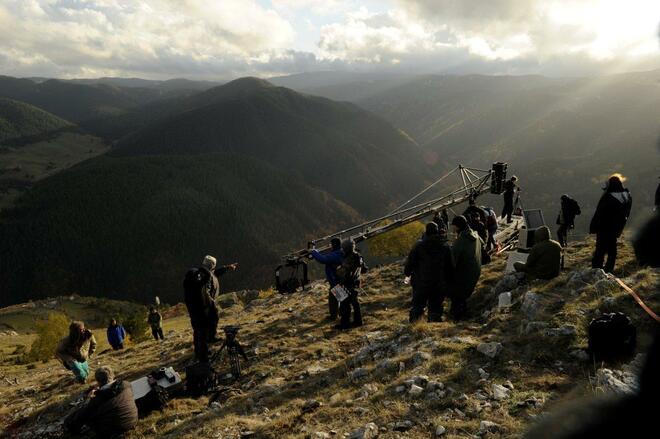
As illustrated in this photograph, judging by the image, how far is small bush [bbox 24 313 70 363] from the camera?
31684 mm

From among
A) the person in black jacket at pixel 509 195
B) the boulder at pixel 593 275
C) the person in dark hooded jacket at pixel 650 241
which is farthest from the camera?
the person in black jacket at pixel 509 195

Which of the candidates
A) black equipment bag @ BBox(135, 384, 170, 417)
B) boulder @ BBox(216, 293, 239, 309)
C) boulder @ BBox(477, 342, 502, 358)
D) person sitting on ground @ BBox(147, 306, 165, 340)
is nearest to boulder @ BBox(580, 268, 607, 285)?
boulder @ BBox(477, 342, 502, 358)

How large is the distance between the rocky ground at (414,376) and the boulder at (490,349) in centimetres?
2

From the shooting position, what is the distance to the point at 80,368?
11.8 metres

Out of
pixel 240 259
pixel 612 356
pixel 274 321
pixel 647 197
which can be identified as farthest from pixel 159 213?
pixel 647 197

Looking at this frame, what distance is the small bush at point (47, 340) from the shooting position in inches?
1247

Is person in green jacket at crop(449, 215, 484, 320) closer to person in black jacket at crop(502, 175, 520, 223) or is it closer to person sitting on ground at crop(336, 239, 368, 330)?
person sitting on ground at crop(336, 239, 368, 330)

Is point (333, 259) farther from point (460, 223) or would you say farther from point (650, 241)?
point (650, 241)

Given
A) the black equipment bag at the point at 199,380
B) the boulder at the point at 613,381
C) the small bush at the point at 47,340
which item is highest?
the boulder at the point at 613,381

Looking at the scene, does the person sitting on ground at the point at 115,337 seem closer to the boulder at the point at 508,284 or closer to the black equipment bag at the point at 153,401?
the black equipment bag at the point at 153,401

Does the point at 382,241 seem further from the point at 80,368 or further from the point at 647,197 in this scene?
the point at 647,197

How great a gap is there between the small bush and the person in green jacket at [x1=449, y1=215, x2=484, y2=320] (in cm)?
3089

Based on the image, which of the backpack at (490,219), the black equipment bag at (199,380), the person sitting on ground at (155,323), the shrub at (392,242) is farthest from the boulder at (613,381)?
the shrub at (392,242)

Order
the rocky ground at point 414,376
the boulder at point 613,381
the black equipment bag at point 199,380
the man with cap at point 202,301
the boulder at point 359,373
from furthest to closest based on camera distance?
the man with cap at point 202,301, the black equipment bag at point 199,380, the boulder at point 359,373, the rocky ground at point 414,376, the boulder at point 613,381
